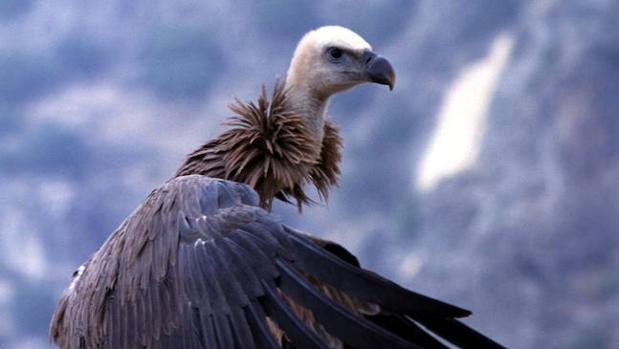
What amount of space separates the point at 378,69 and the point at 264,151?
26.1 inches

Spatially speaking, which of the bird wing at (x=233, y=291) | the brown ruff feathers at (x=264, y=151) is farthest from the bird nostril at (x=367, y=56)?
the bird wing at (x=233, y=291)

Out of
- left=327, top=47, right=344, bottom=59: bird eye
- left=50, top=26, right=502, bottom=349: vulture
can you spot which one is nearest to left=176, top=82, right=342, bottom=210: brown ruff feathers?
left=50, top=26, right=502, bottom=349: vulture

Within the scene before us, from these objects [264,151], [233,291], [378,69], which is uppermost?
[378,69]

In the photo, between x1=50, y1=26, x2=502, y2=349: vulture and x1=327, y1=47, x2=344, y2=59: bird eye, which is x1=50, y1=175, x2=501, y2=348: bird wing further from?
x1=327, y1=47, x2=344, y2=59: bird eye

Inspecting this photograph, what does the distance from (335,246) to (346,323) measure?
1.09 feet

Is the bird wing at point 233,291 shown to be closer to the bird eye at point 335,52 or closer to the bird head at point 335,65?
the bird head at point 335,65

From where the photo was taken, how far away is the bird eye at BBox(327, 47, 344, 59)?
4852 millimetres

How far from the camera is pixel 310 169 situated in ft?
15.6

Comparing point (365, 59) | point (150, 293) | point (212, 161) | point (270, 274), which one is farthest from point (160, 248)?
point (365, 59)

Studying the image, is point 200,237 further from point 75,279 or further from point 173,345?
point 75,279

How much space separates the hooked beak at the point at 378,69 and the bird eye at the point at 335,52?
115mm

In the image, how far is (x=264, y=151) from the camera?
461 centimetres

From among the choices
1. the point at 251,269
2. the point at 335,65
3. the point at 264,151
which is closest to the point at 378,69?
the point at 335,65

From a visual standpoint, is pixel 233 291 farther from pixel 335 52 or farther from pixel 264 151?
pixel 335 52
